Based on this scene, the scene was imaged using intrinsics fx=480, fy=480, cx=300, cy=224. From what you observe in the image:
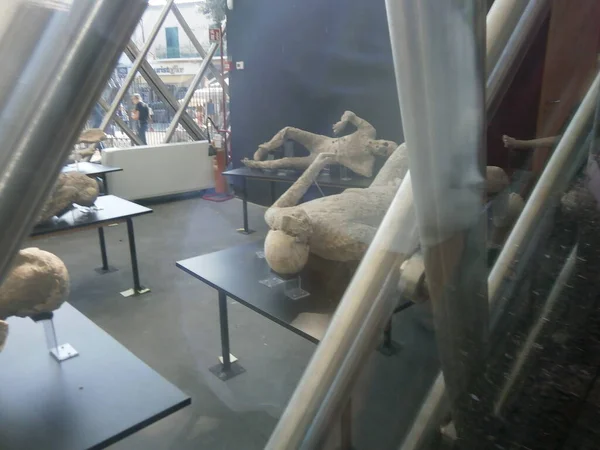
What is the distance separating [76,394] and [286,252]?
28.8 inches

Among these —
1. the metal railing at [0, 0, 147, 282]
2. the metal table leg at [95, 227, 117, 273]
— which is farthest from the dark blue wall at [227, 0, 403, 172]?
the metal railing at [0, 0, 147, 282]

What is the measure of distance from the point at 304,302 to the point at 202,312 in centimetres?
118

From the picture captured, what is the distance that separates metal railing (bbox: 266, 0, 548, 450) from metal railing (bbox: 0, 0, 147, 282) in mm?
223

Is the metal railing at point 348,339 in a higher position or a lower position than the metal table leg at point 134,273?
higher

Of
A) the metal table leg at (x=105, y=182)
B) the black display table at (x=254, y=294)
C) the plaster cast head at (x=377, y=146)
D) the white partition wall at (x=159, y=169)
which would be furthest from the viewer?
the white partition wall at (x=159, y=169)

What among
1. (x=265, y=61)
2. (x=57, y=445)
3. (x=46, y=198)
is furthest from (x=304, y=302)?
(x=265, y=61)

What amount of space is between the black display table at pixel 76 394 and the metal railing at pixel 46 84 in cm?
100

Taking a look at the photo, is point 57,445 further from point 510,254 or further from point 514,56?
point 514,56

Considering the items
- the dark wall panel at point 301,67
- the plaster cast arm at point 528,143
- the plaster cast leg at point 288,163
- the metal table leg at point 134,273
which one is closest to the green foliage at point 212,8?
the dark wall panel at point 301,67

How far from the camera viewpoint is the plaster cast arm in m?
0.59

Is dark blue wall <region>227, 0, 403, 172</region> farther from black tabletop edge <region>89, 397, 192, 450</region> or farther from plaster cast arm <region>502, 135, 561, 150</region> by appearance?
plaster cast arm <region>502, 135, 561, 150</region>

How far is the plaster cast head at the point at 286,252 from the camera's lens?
160cm

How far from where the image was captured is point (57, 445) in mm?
1021

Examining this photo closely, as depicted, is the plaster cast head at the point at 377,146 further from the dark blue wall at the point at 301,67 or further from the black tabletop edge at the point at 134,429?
the black tabletop edge at the point at 134,429
